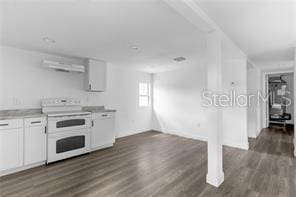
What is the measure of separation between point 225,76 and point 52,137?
14.8ft

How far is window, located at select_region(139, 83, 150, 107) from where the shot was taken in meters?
6.14

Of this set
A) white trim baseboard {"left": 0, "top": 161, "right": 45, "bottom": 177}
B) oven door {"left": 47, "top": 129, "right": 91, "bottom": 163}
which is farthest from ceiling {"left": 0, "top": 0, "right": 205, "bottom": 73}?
white trim baseboard {"left": 0, "top": 161, "right": 45, "bottom": 177}

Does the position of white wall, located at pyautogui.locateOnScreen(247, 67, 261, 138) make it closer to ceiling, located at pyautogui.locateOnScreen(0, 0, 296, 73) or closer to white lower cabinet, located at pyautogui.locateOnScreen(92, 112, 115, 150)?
ceiling, located at pyautogui.locateOnScreen(0, 0, 296, 73)

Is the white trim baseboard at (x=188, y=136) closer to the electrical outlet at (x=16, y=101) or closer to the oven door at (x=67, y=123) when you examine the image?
the oven door at (x=67, y=123)

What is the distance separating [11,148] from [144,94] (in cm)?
430

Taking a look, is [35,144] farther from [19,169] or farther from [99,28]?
[99,28]

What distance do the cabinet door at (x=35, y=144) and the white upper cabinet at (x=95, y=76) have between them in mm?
1509

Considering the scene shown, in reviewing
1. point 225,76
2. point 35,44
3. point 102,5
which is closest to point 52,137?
point 35,44

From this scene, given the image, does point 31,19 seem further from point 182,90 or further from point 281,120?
point 281,120

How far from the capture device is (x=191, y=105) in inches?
208

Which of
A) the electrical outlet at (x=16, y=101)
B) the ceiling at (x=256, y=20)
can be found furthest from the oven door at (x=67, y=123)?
the ceiling at (x=256, y=20)

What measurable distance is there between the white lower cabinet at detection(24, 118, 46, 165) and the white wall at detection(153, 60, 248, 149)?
13.0 feet

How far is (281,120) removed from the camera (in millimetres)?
6902

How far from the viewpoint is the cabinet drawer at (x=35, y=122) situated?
298cm
